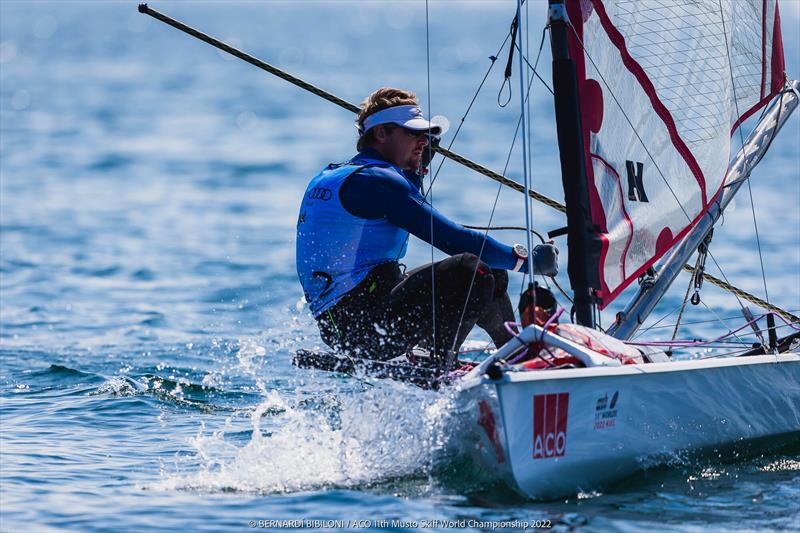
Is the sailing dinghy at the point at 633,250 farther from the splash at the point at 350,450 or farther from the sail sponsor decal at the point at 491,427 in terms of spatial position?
the splash at the point at 350,450

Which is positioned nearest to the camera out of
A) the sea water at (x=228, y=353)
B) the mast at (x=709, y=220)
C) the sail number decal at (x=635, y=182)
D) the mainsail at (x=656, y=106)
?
the sea water at (x=228, y=353)

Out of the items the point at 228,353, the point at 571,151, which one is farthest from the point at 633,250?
the point at 228,353

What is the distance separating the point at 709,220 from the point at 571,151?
3.27 feet

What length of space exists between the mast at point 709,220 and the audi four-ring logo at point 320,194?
125 cm

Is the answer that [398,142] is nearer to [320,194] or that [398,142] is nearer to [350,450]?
[320,194]

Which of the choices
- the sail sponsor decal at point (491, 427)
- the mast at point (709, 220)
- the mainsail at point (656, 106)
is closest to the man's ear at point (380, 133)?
the mainsail at point (656, 106)

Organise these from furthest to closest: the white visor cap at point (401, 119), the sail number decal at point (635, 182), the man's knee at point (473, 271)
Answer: the sail number decal at point (635, 182) < the white visor cap at point (401, 119) < the man's knee at point (473, 271)

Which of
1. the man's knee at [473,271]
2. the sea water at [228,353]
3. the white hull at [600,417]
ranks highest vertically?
the man's knee at [473,271]

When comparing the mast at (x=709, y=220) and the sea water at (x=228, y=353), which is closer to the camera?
the sea water at (x=228, y=353)

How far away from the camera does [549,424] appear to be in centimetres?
397

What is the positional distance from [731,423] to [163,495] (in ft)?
6.51

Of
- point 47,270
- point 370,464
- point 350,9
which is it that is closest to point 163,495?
point 370,464

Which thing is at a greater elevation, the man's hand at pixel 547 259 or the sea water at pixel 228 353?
the man's hand at pixel 547 259

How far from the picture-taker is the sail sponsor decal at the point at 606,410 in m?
4.08
